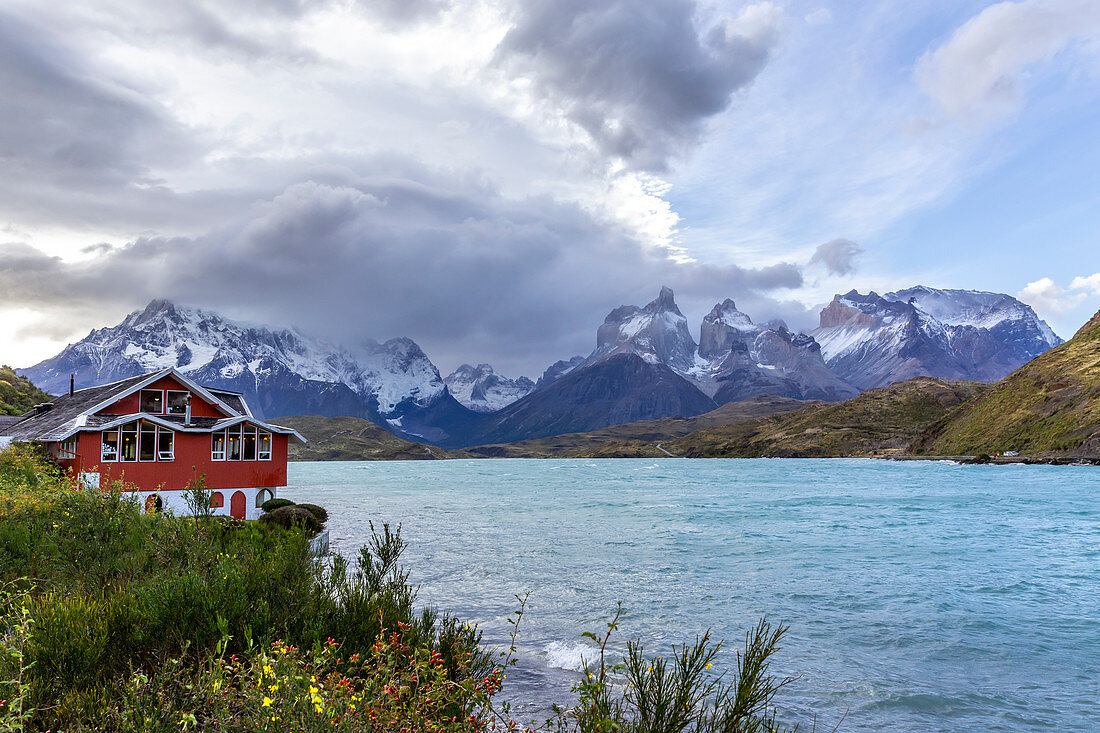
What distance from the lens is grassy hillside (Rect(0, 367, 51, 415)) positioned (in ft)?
240

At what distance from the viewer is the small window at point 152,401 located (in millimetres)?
44303

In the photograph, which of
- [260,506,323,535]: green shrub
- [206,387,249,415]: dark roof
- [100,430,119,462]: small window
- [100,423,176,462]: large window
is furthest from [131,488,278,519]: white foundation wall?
[206,387,249,415]: dark roof

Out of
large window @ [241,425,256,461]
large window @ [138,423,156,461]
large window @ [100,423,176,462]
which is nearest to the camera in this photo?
large window @ [100,423,176,462]

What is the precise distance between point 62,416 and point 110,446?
6166mm

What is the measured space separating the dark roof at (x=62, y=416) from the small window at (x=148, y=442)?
125 inches

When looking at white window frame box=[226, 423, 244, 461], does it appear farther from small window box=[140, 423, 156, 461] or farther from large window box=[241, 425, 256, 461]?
small window box=[140, 423, 156, 461]

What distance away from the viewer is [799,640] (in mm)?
17766

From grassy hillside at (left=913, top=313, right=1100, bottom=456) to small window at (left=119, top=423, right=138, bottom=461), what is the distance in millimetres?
143422

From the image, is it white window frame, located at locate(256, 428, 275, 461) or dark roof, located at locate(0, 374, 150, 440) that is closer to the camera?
dark roof, located at locate(0, 374, 150, 440)

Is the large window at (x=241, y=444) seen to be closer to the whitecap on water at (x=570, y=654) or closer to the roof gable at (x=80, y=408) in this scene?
the roof gable at (x=80, y=408)

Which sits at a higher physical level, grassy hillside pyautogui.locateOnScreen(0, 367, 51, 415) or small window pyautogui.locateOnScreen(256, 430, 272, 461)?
grassy hillside pyautogui.locateOnScreen(0, 367, 51, 415)

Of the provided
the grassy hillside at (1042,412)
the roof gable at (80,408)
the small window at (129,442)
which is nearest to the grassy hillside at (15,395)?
the roof gable at (80,408)

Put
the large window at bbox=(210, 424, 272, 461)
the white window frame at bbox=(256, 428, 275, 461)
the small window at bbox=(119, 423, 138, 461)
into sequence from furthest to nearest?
the white window frame at bbox=(256, 428, 275, 461)
the large window at bbox=(210, 424, 272, 461)
the small window at bbox=(119, 423, 138, 461)

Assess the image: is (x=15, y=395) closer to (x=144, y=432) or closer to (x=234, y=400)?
(x=234, y=400)
